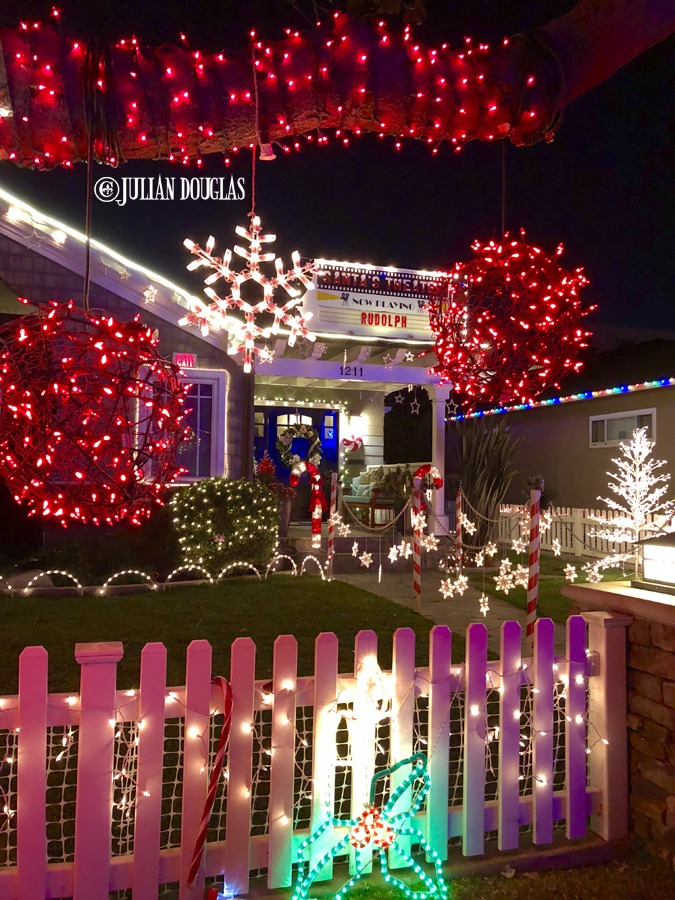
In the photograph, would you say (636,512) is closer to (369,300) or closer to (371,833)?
(369,300)

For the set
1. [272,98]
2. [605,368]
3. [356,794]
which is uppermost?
[605,368]

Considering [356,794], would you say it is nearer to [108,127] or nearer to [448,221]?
[108,127]

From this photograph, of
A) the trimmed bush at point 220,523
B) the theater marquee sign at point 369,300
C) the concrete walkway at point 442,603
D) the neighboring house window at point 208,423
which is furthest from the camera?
the theater marquee sign at point 369,300

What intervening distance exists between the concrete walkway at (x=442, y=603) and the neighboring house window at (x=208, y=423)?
9.25ft

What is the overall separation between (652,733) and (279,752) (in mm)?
1803

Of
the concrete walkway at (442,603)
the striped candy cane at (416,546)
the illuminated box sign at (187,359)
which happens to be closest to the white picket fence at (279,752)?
the concrete walkway at (442,603)

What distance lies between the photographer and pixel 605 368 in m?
17.8

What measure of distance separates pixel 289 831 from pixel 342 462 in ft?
44.4

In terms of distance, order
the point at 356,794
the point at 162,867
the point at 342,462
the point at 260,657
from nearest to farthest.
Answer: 1. the point at 162,867
2. the point at 356,794
3. the point at 260,657
4. the point at 342,462

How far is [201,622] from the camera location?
738 centimetres

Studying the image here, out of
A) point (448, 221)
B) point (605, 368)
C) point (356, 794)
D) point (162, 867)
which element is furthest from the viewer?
point (605, 368)

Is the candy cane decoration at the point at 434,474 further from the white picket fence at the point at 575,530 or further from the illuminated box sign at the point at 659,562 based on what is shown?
the illuminated box sign at the point at 659,562

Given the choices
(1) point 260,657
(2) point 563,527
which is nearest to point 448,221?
(2) point 563,527

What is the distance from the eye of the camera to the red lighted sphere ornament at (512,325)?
2.79 metres
